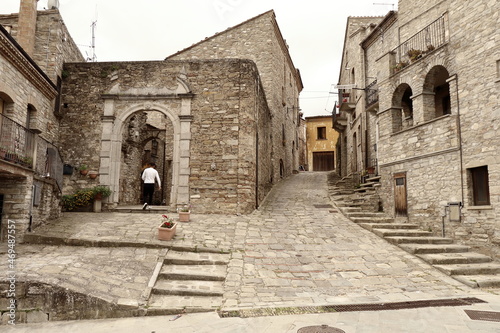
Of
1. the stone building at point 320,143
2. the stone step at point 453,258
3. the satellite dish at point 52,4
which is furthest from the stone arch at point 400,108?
the stone building at point 320,143

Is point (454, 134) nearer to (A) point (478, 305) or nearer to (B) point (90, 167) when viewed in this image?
(A) point (478, 305)

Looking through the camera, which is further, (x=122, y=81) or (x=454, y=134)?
(x=122, y=81)

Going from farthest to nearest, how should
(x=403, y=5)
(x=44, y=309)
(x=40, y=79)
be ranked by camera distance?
(x=403, y=5), (x=40, y=79), (x=44, y=309)

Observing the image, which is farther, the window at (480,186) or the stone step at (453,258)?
the window at (480,186)

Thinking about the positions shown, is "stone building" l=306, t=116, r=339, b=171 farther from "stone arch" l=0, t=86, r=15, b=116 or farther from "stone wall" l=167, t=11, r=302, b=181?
"stone arch" l=0, t=86, r=15, b=116

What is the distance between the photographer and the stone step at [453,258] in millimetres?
7371

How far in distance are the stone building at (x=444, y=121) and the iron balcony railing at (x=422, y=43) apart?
0.03 meters

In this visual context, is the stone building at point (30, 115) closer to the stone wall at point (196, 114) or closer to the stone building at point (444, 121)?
the stone wall at point (196, 114)

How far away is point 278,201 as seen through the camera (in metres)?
13.6

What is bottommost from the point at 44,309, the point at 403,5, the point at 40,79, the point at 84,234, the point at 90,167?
the point at 44,309

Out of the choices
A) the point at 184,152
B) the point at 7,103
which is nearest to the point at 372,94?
the point at 184,152

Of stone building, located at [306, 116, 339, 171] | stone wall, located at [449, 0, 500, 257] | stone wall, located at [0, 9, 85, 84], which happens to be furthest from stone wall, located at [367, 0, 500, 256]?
stone building, located at [306, 116, 339, 171]

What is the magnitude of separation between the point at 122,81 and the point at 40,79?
2.52 meters

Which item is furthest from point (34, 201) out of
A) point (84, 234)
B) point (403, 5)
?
point (403, 5)
